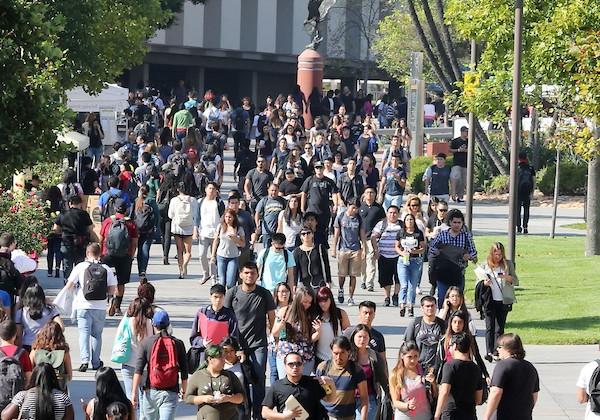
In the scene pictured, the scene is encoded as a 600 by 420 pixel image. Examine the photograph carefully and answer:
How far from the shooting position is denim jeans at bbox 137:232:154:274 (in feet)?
76.4

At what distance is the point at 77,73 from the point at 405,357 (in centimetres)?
1906

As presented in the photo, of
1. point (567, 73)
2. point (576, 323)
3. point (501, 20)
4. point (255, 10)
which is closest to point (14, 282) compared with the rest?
point (576, 323)

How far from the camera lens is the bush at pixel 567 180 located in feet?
125

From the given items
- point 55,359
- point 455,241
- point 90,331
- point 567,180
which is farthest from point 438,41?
point 55,359

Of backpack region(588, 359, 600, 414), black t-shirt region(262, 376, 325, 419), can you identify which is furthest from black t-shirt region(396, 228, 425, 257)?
black t-shirt region(262, 376, 325, 419)

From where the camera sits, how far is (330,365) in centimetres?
1267

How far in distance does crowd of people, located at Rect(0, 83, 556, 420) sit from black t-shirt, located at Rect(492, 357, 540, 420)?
11mm

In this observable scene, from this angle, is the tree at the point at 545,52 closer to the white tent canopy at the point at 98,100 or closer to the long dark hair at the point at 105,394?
the white tent canopy at the point at 98,100

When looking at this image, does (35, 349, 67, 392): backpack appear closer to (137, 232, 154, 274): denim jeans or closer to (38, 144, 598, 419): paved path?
(38, 144, 598, 419): paved path

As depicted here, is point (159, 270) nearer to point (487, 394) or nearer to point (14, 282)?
point (14, 282)

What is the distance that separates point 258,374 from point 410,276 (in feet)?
21.4

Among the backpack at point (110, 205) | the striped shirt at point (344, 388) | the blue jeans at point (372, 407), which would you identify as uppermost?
the backpack at point (110, 205)

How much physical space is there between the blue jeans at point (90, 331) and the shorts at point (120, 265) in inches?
140

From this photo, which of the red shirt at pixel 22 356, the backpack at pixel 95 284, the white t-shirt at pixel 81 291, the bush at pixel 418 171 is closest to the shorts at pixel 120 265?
the white t-shirt at pixel 81 291
